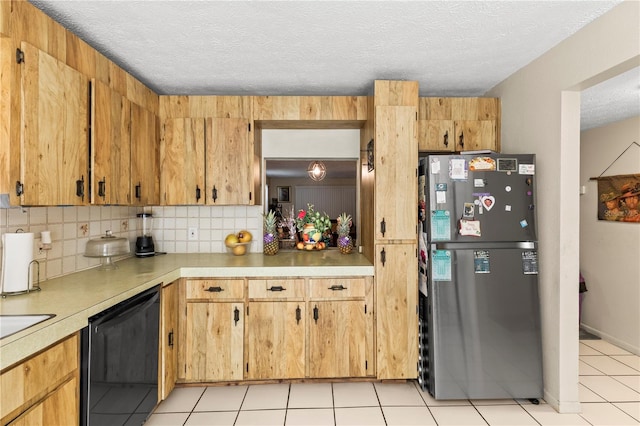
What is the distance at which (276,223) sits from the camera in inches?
131

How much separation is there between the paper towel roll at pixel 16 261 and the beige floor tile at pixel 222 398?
132 centimetres

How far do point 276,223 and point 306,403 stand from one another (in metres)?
1.58

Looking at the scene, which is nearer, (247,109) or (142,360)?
(142,360)

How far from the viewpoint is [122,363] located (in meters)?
1.83

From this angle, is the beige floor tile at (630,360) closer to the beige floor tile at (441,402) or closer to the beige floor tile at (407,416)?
the beige floor tile at (441,402)

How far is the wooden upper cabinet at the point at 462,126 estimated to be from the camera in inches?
116

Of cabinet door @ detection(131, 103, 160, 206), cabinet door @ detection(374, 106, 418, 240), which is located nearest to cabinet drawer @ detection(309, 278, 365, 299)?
cabinet door @ detection(374, 106, 418, 240)

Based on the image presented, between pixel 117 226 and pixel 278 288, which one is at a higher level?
pixel 117 226

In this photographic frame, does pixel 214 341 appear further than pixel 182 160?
No

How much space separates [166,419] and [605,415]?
2.85 meters

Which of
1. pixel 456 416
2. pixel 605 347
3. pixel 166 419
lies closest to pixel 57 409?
pixel 166 419

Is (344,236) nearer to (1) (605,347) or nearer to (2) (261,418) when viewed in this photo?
(2) (261,418)

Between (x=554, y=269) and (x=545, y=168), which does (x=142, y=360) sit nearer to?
(x=554, y=269)

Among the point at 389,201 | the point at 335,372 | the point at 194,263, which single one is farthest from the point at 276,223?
the point at 335,372
